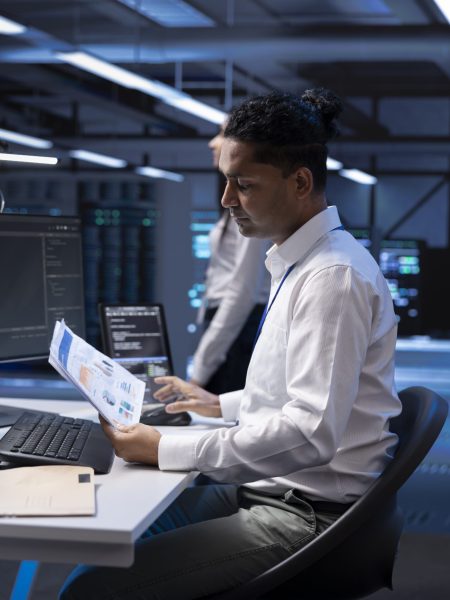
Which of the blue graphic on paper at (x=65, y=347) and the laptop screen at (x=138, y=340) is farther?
the laptop screen at (x=138, y=340)

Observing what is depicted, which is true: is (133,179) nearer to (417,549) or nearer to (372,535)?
(417,549)

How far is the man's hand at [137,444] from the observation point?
184cm

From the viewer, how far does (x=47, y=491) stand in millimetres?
1619

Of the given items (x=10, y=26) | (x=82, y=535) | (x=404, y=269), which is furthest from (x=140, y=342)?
(x=404, y=269)

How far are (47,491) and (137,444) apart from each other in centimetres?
27

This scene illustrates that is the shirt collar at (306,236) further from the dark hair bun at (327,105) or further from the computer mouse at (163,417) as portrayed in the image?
the computer mouse at (163,417)

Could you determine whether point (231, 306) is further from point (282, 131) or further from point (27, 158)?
point (282, 131)

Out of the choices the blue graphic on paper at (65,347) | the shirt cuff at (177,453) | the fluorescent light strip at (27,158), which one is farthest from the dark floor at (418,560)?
the fluorescent light strip at (27,158)

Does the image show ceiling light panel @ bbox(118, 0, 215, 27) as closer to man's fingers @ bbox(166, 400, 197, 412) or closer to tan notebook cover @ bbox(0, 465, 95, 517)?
man's fingers @ bbox(166, 400, 197, 412)

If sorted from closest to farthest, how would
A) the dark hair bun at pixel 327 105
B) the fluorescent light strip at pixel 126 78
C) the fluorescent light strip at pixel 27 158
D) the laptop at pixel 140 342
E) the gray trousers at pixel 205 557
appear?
the gray trousers at pixel 205 557, the dark hair bun at pixel 327 105, the fluorescent light strip at pixel 27 158, the laptop at pixel 140 342, the fluorescent light strip at pixel 126 78

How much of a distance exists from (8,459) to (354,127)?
1564 centimetres

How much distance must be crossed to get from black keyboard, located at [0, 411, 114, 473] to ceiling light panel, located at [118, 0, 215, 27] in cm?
914

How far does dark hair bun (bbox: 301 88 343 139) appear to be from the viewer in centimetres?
197

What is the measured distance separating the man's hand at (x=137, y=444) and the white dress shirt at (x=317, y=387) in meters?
0.02
